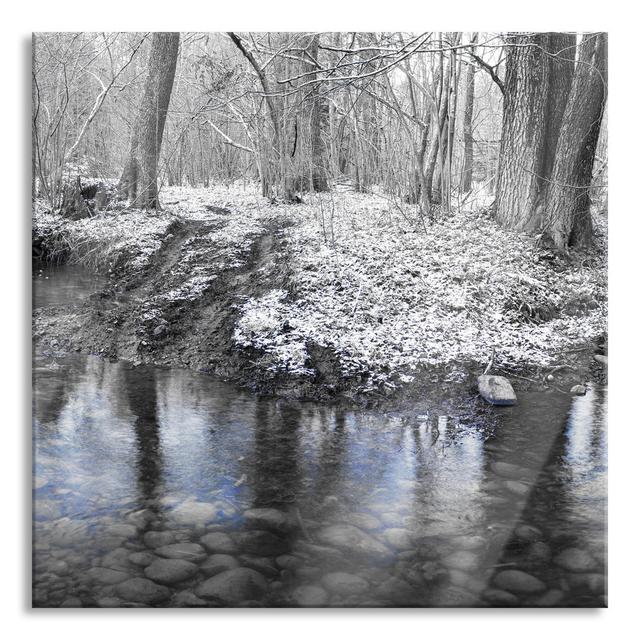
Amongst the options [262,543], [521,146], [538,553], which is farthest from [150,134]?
[538,553]

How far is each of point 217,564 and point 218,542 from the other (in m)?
0.10

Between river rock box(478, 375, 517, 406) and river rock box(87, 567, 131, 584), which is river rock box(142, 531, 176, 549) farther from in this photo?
river rock box(478, 375, 517, 406)

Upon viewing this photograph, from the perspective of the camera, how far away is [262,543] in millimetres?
2146

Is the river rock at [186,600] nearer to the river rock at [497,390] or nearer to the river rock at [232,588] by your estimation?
the river rock at [232,588]

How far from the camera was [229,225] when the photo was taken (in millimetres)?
4777

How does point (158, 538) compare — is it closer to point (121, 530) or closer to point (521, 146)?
point (121, 530)

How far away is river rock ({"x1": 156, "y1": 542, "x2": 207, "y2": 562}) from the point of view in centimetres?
206

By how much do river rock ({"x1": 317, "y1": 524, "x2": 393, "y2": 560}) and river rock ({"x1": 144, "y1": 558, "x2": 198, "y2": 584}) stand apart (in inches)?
18.9

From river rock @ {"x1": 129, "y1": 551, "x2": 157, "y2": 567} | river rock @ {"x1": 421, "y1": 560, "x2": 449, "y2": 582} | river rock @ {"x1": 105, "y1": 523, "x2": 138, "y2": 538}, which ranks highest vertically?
river rock @ {"x1": 105, "y1": 523, "x2": 138, "y2": 538}

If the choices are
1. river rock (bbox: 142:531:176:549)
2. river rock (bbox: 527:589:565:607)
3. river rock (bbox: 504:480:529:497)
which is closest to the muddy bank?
river rock (bbox: 504:480:529:497)

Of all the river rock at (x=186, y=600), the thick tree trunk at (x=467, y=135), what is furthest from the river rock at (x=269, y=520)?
the thick tree trunk at (x=467, y=135)
